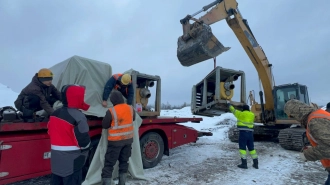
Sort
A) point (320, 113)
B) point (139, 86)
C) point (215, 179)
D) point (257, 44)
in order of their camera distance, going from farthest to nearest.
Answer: point (257, 44)
point (139, 86)
point (215, 179)
point (320, 113)

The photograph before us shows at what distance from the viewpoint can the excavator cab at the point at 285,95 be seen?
9.12 metres

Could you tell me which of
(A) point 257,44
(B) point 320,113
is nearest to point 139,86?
(B) point 320,113

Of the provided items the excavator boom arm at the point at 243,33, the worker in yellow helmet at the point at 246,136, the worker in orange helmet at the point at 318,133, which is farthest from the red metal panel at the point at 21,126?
the excavator boom arm at the point at 243,33

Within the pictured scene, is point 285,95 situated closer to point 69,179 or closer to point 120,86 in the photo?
point 120,86

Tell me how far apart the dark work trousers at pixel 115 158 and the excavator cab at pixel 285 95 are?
761 centimetres

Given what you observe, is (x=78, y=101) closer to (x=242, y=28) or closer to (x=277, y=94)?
(x=242, y=28)

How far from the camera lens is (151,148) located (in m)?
5.59

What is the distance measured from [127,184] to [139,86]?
8.65ft

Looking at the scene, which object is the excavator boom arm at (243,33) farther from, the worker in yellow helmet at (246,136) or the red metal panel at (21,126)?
the red metal panel at (21,126)

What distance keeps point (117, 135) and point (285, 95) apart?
7.98m

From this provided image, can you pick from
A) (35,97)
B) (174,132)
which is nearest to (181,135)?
(174,132)

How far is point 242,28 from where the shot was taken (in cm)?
864

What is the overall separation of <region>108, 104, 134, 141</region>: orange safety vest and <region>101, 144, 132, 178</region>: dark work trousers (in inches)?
7.8

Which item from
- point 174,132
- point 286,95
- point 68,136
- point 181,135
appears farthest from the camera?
point 286,95
